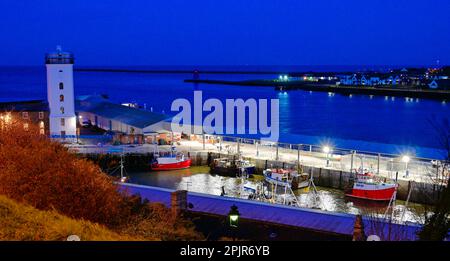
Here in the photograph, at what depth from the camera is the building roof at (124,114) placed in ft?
86.5

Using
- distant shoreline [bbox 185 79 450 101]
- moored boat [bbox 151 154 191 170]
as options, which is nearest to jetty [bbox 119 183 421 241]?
moored boat [bbox 151 154 191 170]

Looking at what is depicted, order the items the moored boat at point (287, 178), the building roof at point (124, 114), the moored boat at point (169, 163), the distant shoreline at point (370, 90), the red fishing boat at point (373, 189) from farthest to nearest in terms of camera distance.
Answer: the distant shoreline at point (370, 90), the building roof at point (124, 114), the moored boat at point (169, 163), the moored boat at point (287, 178), the red fishing boat at point (373, 189)

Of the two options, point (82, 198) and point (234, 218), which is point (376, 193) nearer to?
point (234, 218)

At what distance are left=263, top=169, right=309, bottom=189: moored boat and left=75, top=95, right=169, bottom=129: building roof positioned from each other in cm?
831

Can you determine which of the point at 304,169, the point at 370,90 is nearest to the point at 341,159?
the point at 304,169

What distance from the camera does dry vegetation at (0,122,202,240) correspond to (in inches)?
326

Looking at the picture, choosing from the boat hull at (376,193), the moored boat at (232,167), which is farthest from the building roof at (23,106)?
the boat hull at (376,193)

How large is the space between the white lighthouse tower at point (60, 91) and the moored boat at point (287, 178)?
1006 cm

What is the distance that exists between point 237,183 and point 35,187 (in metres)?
13.0

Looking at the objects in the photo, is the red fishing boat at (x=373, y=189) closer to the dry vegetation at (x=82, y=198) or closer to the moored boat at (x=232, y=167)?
the moored boat at (x=232, y=167)

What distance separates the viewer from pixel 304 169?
69.5 ft

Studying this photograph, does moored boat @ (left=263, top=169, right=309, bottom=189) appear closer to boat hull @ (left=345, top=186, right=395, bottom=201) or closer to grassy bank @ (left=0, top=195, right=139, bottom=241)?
boat hull @ (left=345, top=186, right=395, bottom=201)

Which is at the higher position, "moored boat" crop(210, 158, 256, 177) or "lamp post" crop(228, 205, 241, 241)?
"lamp post" crop(228, 205, 241, 241)

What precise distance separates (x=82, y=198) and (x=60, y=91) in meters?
17.0
